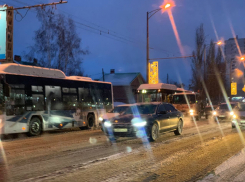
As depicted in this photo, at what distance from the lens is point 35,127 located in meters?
14.1

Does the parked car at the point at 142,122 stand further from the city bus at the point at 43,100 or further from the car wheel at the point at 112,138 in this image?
the city bus at the point at 43,100

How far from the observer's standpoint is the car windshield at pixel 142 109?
12.0 m

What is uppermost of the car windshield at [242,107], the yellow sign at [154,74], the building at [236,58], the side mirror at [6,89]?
the building at [236,58]

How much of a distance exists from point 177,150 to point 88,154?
Answer: 2.93 m

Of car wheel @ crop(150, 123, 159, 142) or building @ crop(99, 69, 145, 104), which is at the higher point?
building @ crop(99, 69, 145, 104)

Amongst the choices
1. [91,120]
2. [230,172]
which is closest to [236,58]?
[91,120]

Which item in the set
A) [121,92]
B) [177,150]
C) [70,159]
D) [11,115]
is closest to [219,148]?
[177,150]

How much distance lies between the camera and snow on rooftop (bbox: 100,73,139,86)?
5260 cm

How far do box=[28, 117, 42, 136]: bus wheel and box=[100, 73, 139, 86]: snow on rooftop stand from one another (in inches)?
1504

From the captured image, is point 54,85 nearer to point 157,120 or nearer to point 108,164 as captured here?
point 157,120

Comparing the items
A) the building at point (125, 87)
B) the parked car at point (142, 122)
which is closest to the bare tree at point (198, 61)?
the building at point (125, 87)

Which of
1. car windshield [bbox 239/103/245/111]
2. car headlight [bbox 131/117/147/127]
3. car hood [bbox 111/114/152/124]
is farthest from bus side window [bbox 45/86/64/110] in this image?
car windshield [bbox 239/103/245/111]

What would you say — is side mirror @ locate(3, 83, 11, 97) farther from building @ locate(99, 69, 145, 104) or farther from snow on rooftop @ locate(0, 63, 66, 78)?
building @ locate(99, 69, 145, 104)

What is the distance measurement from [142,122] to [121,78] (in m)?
43.8
